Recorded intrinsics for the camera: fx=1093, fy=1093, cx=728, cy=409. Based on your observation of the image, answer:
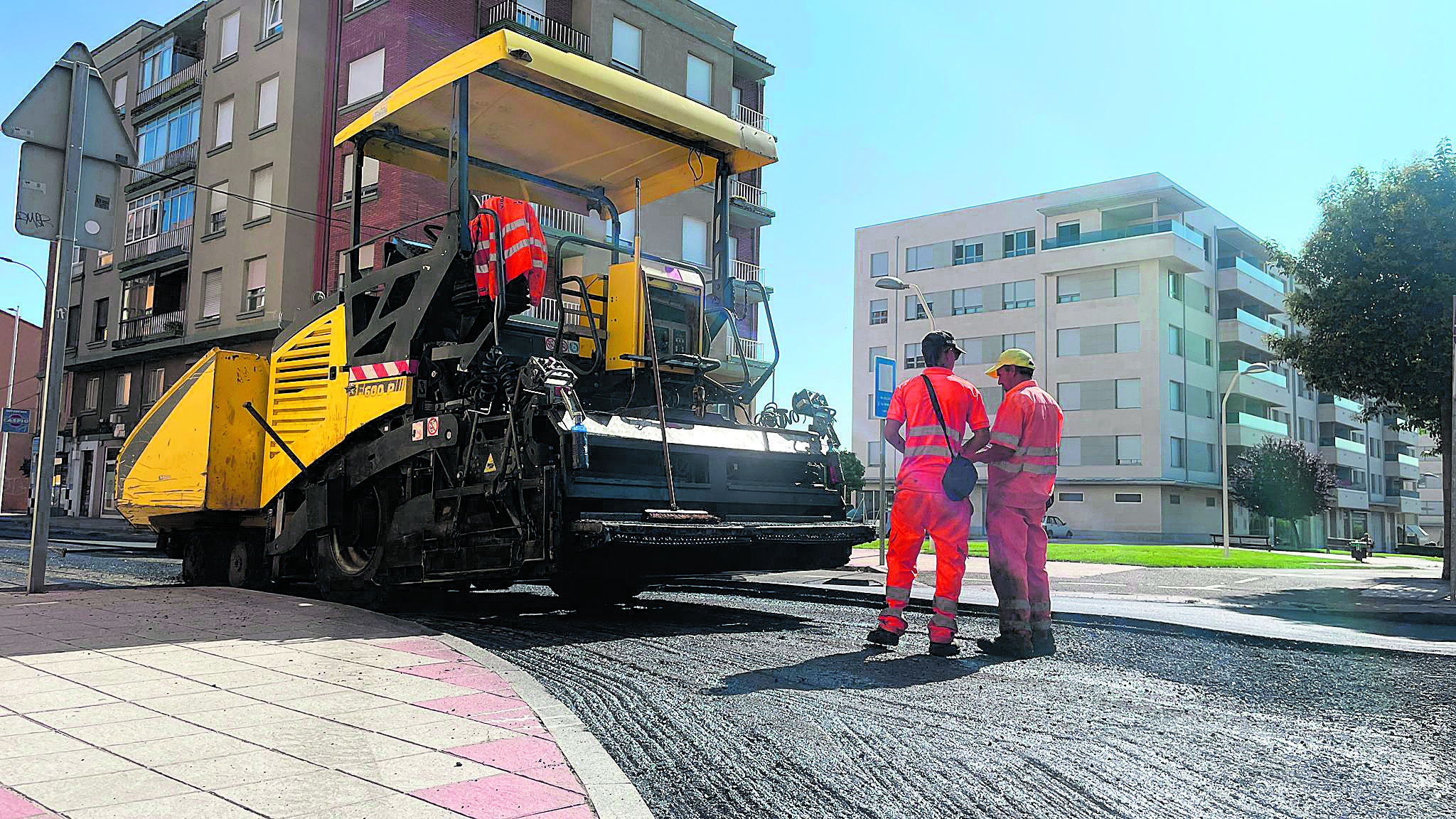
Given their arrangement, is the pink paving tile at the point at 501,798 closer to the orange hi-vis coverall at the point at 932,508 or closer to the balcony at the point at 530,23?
the orange hi-vis coverall at the point at 932,508

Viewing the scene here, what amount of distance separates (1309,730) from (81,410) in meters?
44.3

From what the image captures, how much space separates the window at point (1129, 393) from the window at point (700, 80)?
24468mm

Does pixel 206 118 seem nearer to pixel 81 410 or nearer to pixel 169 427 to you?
pixel 81 410

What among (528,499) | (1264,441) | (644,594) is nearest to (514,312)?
(528,499)

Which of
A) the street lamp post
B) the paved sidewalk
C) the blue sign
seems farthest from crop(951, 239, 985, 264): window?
the paved sidewalk

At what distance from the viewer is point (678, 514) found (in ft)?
22.1

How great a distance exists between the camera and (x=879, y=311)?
5728 cm

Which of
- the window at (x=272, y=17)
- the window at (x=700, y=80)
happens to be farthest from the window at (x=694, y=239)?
the window at (x=272, y=17)

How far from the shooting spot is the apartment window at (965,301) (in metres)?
53.5

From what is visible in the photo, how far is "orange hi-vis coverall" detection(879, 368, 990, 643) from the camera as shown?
238 inches

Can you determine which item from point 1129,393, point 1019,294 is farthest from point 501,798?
point 1019,294

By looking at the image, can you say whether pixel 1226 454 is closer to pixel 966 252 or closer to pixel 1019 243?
pixel 1019 243

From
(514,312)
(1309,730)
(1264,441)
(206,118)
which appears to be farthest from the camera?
(1264,441)

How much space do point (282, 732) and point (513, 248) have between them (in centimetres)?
412
